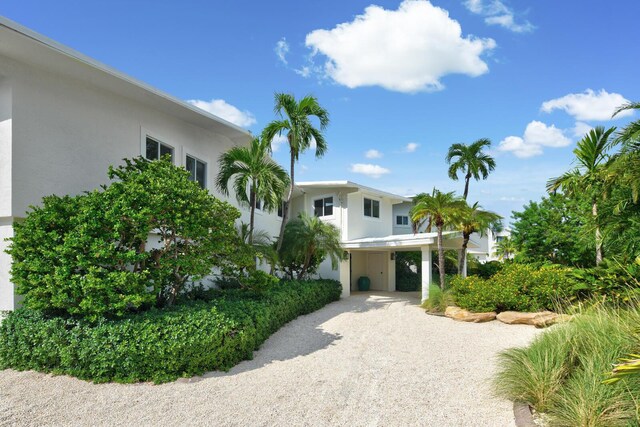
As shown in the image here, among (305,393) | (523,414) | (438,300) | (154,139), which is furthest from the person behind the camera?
(438,300)

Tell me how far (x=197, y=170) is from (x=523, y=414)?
1203cm

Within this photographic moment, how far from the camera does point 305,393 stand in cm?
638

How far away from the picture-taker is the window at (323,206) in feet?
70.7

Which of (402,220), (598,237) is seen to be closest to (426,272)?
(598,237)

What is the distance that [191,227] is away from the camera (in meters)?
8.14

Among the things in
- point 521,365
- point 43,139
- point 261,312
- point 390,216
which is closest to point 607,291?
point 521,365

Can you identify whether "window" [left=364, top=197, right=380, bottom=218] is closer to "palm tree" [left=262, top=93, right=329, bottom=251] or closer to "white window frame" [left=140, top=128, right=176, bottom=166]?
"palm tree" [left=262, top=93, right=329, bottom=251]

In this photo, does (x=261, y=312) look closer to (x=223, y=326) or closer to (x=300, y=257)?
(x=223, y=326)

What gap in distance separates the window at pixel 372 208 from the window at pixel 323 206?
2106 millimetres

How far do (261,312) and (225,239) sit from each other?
1917 millimetres

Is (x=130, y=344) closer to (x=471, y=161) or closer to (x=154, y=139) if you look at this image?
(x=154, y=139)

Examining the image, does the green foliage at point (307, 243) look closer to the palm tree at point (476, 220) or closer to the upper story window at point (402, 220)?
the palm tree at point (476, 220)

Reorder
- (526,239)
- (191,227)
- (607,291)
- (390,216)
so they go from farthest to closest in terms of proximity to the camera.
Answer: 1. (390,216)
2. (526,239)
3. (607,291)
4. (191,227)

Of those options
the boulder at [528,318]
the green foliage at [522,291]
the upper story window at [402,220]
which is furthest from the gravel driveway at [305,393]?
the upper story window at [402,220]
